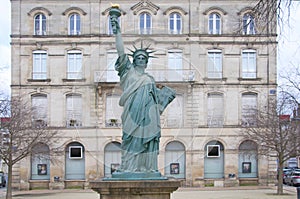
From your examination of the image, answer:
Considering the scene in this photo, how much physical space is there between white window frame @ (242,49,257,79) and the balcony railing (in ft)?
60.2

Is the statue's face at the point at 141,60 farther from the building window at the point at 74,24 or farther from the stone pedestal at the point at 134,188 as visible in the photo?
the building window at the point at 74,24

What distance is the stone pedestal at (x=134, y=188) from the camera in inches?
535

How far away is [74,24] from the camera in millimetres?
53406

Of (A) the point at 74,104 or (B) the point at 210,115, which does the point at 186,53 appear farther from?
(A) the point at 74,104

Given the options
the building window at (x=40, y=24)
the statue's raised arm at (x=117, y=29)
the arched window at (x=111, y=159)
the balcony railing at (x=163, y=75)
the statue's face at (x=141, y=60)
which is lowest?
the arched window at (x=111, y=159)

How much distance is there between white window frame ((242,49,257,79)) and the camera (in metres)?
34.6

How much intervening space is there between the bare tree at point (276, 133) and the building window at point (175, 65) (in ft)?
92.4

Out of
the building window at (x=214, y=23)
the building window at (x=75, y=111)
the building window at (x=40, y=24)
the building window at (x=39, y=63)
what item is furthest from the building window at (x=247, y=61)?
the building window at (x=40, y=24)

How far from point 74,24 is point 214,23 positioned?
12193 mm

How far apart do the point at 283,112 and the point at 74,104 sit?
103ft

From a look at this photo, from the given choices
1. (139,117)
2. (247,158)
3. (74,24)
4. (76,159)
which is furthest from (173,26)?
(74,24)

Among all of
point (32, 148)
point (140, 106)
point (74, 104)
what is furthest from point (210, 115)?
point (32, 148)

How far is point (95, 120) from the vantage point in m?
14.7

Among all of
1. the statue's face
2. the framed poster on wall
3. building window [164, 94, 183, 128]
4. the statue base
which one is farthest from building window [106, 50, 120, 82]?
the framed poster on wall
